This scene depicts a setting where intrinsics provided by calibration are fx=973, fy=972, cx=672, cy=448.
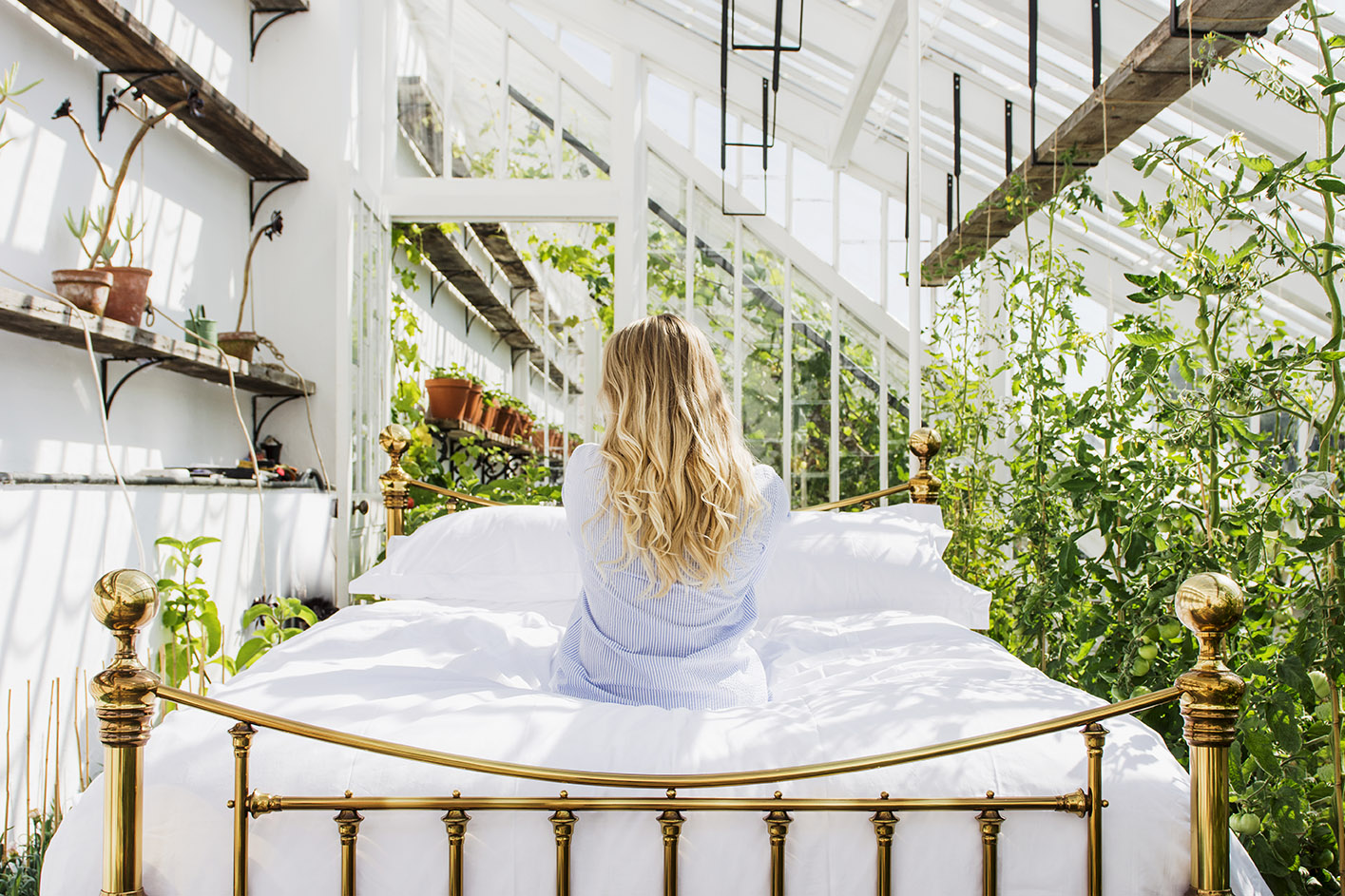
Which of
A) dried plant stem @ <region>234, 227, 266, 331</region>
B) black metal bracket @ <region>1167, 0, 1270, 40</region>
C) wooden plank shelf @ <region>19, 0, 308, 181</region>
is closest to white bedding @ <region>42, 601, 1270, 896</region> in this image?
black metal bracket @ <region>1167, 0, 1270, 40</region>

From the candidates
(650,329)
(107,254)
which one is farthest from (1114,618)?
(107,254)

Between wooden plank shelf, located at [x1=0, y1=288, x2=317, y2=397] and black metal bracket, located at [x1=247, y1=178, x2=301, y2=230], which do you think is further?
black metal bracket, located at [x1=247, y1=178, x2=301, y2=230]

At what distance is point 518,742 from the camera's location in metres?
1.22

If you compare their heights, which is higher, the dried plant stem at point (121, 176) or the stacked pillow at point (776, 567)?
the dried plant stem at point (121, 176)

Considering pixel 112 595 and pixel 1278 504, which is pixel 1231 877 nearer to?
pixel 1278 504

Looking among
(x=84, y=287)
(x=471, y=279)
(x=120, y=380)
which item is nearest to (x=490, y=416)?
(x=471, y=279)

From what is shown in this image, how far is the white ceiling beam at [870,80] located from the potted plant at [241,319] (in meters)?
2.22

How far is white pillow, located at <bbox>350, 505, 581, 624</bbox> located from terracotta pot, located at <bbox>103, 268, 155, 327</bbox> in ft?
2.88

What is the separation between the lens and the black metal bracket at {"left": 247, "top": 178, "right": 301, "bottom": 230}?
12.1ft

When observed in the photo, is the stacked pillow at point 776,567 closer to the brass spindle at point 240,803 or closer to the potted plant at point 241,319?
the potted plant at point 241,319

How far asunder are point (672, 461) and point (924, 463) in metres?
1.66

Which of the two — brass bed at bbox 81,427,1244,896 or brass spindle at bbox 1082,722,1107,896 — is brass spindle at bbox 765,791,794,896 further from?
brass spindle at bbox 1082,722,1107,896

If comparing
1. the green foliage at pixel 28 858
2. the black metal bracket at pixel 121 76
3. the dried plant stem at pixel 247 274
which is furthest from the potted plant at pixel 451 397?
the green foliage at pixel 28 858

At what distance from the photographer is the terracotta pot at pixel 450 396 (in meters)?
4.67
